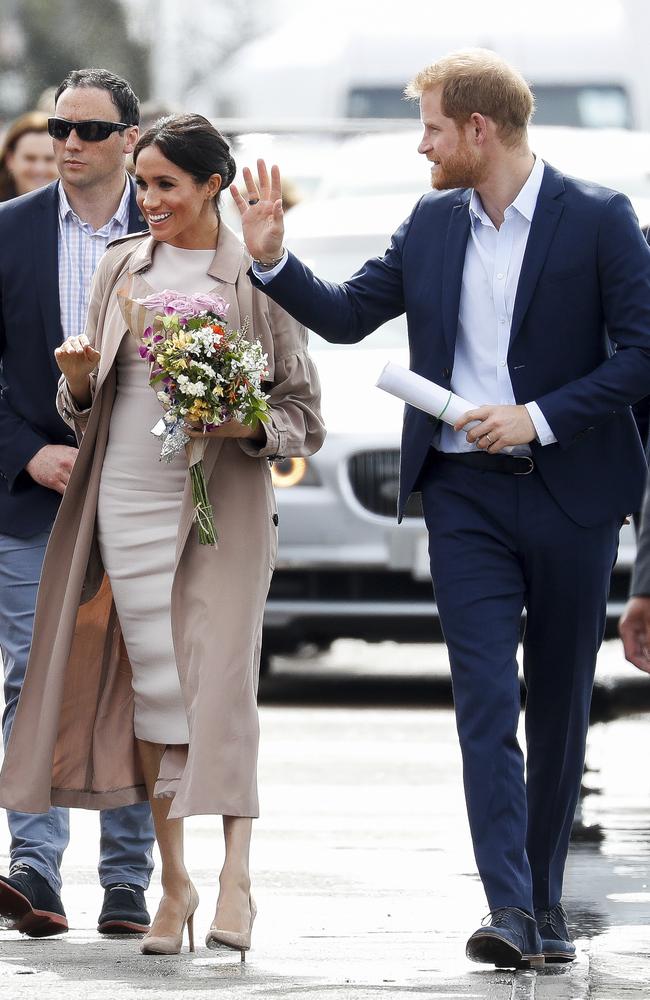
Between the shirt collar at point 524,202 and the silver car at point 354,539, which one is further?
the silver car at point 354,539

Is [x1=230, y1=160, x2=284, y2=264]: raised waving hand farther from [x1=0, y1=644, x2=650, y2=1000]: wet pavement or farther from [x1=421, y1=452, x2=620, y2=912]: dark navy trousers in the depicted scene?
[x1=0, y1=644, x2=650, y2=1000]: wet pavement

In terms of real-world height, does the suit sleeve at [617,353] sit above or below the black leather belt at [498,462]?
above

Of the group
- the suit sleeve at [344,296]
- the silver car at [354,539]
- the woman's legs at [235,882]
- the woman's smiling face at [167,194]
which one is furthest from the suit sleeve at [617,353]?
the silver car at [354,539]

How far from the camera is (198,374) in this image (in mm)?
5754

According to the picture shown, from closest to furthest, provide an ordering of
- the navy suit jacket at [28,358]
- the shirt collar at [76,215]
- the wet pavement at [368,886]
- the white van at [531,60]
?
the wet pavement at [368,886] < the navy suit jacket at [28,358] < the shirt collar at [76,215] < the white van at [531,60]

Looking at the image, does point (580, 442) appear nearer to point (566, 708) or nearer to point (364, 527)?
point (566, 708)

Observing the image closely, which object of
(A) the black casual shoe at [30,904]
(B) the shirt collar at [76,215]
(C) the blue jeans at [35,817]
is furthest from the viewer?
(B) the shirt collar at [76,215]

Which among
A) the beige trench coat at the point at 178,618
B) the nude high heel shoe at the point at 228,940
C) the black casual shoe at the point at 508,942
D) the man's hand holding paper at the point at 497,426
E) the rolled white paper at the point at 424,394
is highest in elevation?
the rolled white paper at the point at 424,394

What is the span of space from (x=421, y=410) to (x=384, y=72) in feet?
57.5

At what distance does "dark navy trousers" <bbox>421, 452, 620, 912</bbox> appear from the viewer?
5824mm

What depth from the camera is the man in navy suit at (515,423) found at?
5828mm

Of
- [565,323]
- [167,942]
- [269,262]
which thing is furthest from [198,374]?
[167,942]

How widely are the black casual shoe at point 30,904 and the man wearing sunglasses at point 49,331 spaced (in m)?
0.18

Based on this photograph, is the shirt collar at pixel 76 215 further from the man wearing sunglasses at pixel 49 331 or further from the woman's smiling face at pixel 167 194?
the woman's smiling face at pixel 167 194
